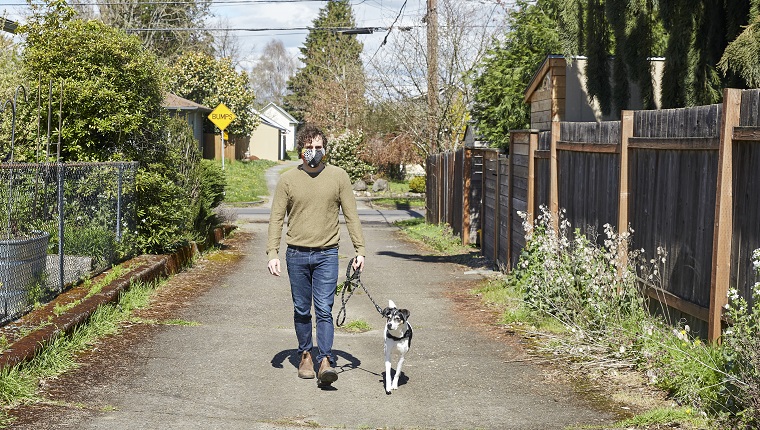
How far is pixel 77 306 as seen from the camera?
8891mm

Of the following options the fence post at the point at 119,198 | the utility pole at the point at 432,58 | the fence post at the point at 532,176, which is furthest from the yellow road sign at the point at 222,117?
the fence post at the point at 532,176

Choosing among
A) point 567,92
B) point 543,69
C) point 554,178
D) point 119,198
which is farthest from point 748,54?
point 119,198

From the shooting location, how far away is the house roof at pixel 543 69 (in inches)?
607

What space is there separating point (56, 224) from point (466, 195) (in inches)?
405

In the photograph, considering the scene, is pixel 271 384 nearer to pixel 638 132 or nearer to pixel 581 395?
pixel 581 395

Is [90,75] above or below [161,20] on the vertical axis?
below

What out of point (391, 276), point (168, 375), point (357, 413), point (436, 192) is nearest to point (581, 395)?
point (357, 413)

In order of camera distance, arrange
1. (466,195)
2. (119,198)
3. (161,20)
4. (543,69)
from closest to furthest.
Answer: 1. (119,198)
2. (543,69)
3. (466,195)
4. (161,20)

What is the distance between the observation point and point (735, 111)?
6219mm

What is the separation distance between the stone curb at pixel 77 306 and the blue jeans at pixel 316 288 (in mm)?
2009

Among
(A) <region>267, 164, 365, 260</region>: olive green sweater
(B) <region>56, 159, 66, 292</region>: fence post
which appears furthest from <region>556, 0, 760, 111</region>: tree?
(B) <region>56, 159, 66, 292</region>: fence post

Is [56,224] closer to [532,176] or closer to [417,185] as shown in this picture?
[532,176]

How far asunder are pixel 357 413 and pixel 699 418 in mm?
2179

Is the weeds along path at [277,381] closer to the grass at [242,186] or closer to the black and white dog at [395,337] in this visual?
the black and white dog at [395,337]
